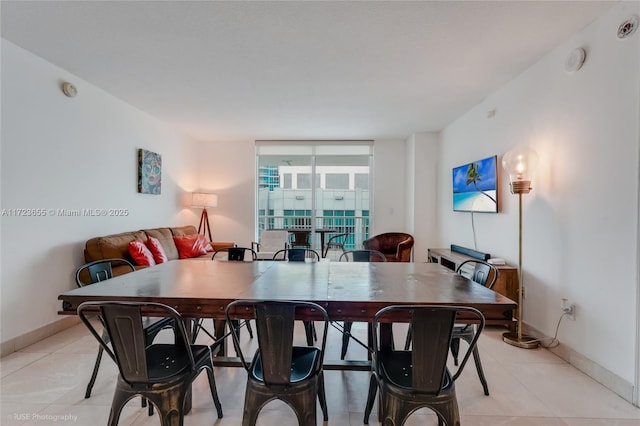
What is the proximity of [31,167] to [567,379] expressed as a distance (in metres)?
4.69

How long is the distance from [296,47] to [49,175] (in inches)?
103

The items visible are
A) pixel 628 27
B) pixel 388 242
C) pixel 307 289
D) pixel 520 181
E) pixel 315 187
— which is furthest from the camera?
pixel 315 187

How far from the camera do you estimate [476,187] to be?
12.4ft

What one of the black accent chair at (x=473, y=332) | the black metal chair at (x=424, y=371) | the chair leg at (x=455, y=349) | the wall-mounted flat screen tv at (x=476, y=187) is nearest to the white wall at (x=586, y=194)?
the wall-mounted flat screen tv at (x=476, y=187)

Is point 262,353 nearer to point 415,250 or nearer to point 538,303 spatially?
point 538,303

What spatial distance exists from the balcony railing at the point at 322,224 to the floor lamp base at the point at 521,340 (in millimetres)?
3526

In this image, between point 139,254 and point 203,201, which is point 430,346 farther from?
point 203,201

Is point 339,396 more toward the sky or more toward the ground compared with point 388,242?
more toward the ground

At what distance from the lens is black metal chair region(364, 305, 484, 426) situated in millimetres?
1275

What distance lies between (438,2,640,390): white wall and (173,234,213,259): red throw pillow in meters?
4.13

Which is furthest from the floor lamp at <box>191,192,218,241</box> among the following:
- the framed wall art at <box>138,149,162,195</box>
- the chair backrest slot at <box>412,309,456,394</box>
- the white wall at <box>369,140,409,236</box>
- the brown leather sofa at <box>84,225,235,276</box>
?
the chair backrest slot at <box>412,309,456,394</box>

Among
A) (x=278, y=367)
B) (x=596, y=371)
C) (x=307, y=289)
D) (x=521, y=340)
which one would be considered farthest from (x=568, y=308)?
(x=278, y=367)

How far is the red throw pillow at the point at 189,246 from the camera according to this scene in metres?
4.50

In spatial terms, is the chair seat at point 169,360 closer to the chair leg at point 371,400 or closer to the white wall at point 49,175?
the chair leg at point 371,400
